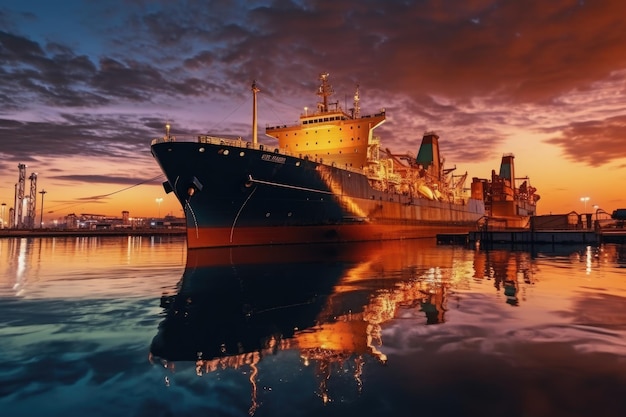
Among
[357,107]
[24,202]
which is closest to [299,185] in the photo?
[357,107]

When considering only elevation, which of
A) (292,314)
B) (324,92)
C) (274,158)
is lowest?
(292,314)

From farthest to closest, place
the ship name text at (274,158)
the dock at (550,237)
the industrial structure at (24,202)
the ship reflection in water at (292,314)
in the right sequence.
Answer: the industrial structure at (24,202), the dock at (550,237), the ship name text at (274,158), the ship reflection in water at (292,314)

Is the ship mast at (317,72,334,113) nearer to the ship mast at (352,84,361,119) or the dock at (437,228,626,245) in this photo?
the ship mast at (352,84,361,119)

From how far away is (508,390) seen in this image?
4.98 m

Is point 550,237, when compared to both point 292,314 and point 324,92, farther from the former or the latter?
point 292,314

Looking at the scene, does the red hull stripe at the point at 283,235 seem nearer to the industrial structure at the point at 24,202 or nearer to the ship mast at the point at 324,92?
the ship mast at the point at 324,92

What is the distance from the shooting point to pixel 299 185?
1196 inches

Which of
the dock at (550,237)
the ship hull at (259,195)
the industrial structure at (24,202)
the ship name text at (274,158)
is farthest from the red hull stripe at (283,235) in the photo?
the industrial structure at (24,202)

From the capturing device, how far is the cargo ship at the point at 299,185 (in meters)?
26.6

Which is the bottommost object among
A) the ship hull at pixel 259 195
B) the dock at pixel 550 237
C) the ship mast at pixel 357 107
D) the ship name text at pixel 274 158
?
the dock at pixel 550 237

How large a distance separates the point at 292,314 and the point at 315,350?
2841 millimetres

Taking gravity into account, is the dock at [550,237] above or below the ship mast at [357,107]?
below

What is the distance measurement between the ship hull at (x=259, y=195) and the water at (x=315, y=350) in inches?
555

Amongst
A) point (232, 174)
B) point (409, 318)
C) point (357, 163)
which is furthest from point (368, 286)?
point (357, 163)
